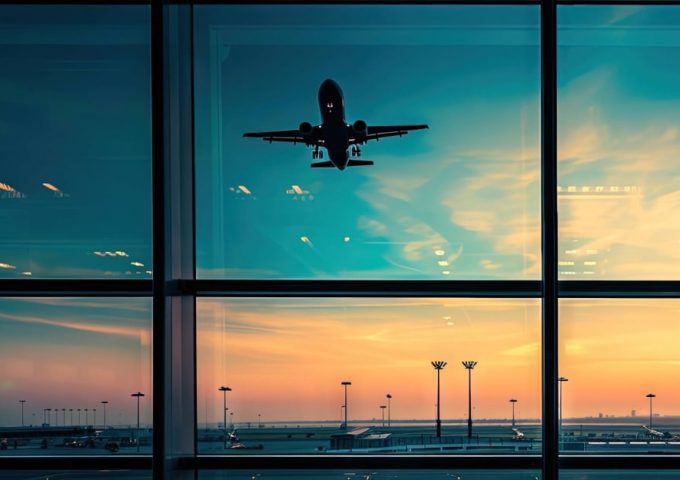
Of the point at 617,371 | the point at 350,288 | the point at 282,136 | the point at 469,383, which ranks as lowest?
the point at 469,383

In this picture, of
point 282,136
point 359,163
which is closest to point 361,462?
point 359,163

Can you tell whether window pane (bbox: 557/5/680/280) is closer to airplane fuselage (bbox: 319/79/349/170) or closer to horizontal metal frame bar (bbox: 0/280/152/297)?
airplane fuselage (bbox: 319/79/349/170)

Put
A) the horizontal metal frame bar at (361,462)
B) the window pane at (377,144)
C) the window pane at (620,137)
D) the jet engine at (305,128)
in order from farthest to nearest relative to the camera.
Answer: the jet engine at (305,128) → the window pane at (377,144) → the window pane at (620,137) → the horizontal metal frame bar at (361,462)

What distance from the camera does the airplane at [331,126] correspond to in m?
5.86

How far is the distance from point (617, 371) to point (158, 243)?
4.04 m

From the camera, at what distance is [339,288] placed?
547cm

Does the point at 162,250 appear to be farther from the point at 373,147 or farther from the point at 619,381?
the point at 619,381

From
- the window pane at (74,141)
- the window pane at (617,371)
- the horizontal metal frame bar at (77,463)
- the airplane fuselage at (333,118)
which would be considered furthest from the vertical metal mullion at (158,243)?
the window pane at (617,371)

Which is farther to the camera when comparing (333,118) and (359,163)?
(333,118)

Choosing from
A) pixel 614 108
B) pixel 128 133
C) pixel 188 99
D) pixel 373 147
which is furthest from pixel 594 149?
pixel 128 133

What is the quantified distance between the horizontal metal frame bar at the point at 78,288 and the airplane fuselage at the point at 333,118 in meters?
2.14

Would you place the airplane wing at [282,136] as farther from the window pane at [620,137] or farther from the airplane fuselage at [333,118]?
the window pane at [620,137]

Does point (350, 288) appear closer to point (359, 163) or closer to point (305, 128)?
point (359, 163)

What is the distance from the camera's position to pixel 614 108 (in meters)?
5.67
